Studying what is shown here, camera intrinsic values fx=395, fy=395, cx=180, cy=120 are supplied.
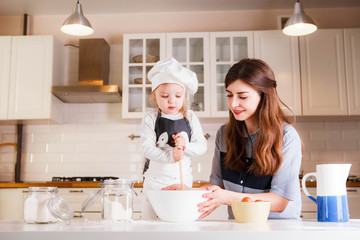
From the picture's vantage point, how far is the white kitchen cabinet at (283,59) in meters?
3.81

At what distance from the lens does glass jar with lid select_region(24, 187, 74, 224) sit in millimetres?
1143

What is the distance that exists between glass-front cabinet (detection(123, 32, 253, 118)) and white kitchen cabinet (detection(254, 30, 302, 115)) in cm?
12

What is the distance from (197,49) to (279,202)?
8.77ft

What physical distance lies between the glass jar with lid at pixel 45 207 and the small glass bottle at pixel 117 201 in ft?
0.43

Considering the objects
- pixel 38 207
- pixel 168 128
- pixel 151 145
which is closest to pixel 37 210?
pixel 38 207

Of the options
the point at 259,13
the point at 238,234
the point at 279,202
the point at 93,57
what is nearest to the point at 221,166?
the point at 279,202

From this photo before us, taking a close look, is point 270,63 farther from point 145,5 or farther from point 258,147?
point 258,147

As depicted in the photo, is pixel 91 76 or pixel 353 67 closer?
pixel 353 67

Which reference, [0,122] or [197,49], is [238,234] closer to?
[197,49]

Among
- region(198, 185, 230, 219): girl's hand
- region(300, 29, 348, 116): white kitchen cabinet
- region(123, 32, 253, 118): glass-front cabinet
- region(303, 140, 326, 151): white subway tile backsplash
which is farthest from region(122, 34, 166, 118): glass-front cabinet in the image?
region(198, 185, 230, 219): girl's hand

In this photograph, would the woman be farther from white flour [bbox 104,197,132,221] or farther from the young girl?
white flour [bbox 104,197,132,221]

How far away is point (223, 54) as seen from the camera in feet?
13.0

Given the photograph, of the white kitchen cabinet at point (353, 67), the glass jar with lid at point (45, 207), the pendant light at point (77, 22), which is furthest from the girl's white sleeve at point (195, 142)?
the white kitchen cabinet at point (353, 67)

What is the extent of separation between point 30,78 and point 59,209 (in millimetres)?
3037
